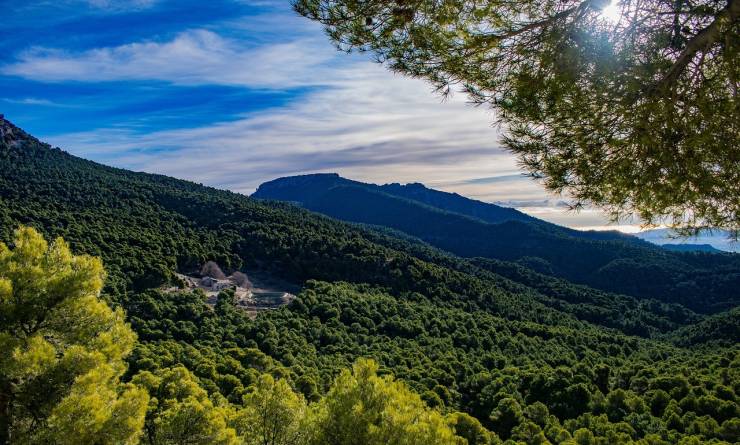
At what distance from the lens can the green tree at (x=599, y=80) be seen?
5832mm

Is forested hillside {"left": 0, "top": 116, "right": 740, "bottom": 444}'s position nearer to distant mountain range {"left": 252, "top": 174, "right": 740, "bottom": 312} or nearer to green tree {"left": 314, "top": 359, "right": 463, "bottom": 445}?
green tree {"left": 314, "top": 359, "right": 463, "bottom": 445}

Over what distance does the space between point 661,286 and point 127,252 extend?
111m

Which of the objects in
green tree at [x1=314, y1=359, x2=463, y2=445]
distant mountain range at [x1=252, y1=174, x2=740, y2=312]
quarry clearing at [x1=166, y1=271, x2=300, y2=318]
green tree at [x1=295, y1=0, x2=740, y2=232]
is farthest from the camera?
distant mountain range at [x1=252, y1=174, x2=740, y2=312]

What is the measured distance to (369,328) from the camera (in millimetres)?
47688

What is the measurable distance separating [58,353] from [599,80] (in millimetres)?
9316

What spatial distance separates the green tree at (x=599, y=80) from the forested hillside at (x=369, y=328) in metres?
6.39

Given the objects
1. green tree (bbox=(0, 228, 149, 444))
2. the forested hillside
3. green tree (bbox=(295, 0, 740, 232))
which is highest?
green tree (bbox=(295, 0, 740, 232))

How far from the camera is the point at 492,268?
361ft

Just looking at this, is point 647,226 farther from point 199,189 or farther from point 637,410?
point 199,189

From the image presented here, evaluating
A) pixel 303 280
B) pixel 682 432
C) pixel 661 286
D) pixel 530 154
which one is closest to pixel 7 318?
pixel 530 154

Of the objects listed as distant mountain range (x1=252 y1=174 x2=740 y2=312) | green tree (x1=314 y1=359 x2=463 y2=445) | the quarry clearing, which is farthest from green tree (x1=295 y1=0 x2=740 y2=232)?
distant mountain range (x1=252 y1=174 x2=740 y2=312)

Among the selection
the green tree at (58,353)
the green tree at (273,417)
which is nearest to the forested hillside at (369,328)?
the green tree at (273,417)

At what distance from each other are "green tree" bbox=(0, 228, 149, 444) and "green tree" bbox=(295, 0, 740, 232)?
5.92 m

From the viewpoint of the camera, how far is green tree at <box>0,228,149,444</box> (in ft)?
22.7
